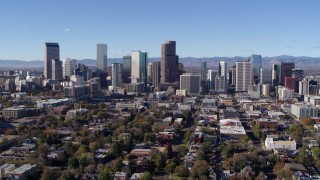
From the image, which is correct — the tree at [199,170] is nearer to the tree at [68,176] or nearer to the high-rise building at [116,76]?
the tree at [68,176]

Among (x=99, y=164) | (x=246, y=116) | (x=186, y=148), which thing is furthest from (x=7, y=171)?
(x=246, y=116)

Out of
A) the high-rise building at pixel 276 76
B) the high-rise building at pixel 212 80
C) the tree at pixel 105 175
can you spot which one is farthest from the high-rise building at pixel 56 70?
the tree at pixel 105 175

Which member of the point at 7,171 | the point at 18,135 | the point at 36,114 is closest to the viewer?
the point at 7,171

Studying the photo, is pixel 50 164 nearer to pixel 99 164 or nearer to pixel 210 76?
pixel 99 164

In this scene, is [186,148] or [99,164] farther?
[186,148]

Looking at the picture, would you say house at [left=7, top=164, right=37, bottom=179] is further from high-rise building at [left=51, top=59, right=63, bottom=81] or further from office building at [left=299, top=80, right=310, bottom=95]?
high-rise building at [left=51, top=59, right=63, bottom=81]

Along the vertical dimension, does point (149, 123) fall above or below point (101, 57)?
below

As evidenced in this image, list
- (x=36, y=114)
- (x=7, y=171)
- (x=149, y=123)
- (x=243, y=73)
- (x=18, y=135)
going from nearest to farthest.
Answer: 1. (x=7, y=171)
2. (x=18, y=135)
3. (x=149, y=123)
4. (x=36, y=114)
5. (x=243, y=73)
